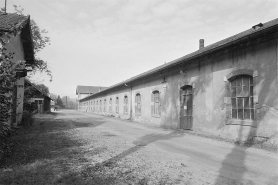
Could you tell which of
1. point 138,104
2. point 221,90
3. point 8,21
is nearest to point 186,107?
point 221,90

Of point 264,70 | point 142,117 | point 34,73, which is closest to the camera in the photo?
point 264,70

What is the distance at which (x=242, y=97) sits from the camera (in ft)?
26.5

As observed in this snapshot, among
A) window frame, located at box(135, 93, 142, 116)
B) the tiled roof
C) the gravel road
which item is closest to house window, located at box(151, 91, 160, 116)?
window frame, located at box(135, 93, 142, 116)

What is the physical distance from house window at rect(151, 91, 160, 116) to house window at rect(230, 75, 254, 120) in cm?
623

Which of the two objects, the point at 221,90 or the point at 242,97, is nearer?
the point at 242,97

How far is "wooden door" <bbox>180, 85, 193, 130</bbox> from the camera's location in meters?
10.9

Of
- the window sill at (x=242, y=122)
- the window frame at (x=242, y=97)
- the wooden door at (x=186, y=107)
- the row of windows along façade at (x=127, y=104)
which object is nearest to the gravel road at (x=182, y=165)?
the window sill at (x=242, y=122)

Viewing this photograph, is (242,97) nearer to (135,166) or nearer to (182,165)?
(182,165)

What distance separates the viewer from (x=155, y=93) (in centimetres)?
1472

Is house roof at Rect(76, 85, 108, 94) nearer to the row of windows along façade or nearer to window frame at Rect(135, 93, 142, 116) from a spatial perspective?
the row of windows along façade

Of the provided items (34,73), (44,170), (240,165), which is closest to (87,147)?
(44,170)

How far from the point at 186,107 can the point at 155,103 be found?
141 inches

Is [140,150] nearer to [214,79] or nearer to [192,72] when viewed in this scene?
[214,79]

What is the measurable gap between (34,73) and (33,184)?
20.6 meters
